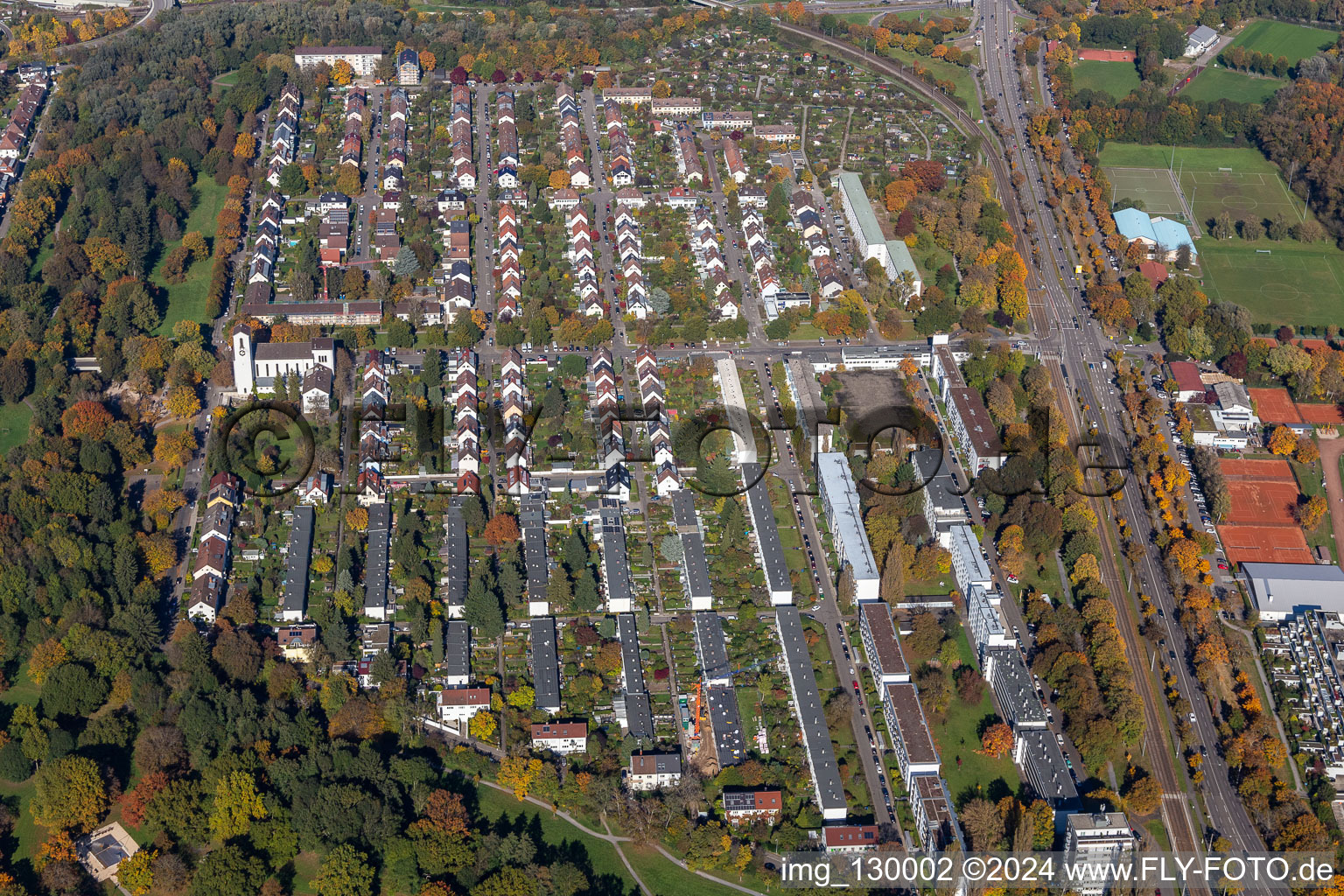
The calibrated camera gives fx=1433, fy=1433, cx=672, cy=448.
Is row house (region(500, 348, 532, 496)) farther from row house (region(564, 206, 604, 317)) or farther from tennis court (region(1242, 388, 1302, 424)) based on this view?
tennis court (region(1242, 388, 1302, 424))

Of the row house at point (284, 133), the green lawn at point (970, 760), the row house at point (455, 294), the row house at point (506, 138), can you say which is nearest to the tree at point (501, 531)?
the row house at point (455, 294)

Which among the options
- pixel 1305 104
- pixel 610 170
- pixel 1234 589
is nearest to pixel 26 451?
pixel 610 170

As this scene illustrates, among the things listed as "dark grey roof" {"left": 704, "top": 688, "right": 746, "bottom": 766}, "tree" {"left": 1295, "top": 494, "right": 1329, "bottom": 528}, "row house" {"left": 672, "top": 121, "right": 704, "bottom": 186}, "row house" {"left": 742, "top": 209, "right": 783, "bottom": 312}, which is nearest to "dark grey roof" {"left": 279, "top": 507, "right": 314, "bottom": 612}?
"dark grey roof" {"left": 704, "top": 688, "right": 746, "bottom": 766}

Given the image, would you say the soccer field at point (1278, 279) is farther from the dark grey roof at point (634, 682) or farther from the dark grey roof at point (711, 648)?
the dark grey roof at point (634, 682)

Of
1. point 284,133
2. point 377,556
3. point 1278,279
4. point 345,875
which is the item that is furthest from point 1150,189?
point 345,875

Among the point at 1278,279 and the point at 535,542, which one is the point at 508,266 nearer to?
the point at 535,542

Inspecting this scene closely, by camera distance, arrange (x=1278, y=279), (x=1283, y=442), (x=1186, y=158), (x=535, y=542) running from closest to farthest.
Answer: (x=535, y=542) < (x=1283, y=442) < (x=1278, y=279) < (x=1186, y=158)
